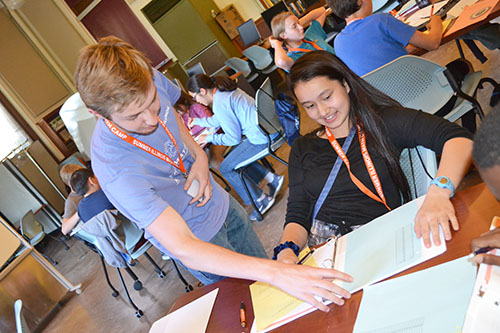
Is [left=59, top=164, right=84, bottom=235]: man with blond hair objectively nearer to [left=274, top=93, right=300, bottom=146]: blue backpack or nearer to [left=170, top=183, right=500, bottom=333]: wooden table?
[left=274, top=93, right=300, bottom=146]: blue backpack

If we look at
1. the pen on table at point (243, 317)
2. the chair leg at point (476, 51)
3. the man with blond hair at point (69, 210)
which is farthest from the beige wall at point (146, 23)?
the pen on table at point (243, 317)

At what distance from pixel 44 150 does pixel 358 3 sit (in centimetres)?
571

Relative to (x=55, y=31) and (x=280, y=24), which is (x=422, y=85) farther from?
(x=55, y=31)

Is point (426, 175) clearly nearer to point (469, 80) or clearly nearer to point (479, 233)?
point (479, 233)

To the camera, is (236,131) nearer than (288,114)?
No

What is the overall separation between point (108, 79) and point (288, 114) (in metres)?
2.23

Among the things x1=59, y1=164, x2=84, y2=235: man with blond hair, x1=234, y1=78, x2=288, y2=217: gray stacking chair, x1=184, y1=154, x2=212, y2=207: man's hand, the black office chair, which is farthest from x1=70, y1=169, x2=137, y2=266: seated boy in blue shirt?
x1=184, y1=154, x2=212, y2=207: man's hand

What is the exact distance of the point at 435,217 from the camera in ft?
3.44

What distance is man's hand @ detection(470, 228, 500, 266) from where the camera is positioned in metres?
0.80

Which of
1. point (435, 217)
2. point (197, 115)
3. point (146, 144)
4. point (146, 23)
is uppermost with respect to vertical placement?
point (146, 23)

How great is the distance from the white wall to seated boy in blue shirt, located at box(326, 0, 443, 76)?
6.55 metres

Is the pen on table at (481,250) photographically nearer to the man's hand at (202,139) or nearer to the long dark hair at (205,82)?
the long dark hair at (205,82)

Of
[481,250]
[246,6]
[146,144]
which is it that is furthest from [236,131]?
[246,6]

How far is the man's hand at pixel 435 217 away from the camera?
40.1 inches
